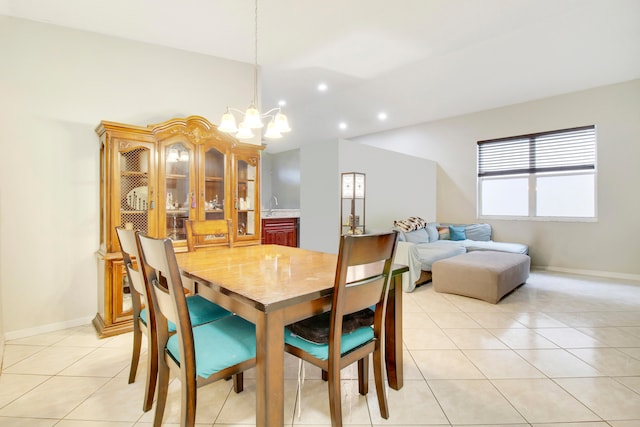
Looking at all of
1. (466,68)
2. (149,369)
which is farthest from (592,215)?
(149,369)

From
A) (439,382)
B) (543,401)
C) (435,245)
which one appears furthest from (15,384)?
(435,245)

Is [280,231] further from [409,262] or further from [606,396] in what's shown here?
[606,396]

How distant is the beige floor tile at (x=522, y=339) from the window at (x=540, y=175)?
3449mm

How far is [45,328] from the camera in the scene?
2645mm

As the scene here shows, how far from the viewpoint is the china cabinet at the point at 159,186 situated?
254cm

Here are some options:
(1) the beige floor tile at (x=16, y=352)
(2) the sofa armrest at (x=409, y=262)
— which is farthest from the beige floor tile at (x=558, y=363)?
(1) the beige floor tile at (x=16, y=352)

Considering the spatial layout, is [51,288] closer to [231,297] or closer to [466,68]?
[231,297]

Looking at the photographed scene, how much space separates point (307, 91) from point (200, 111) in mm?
1899

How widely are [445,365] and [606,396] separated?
2.82 feet

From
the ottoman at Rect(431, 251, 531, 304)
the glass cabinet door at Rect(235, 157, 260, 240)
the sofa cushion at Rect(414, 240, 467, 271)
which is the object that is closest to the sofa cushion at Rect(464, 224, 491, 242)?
the sofa cushion at Rect(414, 240, 467, 271)

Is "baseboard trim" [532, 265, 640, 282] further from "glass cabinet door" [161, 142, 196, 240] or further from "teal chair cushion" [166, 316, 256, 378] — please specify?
"glass cabinet door" [161, 142, 196, 240]

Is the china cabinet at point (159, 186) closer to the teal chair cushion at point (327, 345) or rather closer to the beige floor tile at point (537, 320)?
the teal chair cushion at point (327, 345)

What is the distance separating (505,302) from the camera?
135 inches

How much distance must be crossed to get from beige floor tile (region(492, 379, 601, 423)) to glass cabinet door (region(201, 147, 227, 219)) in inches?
108
